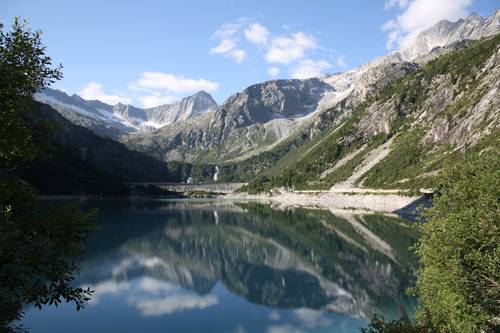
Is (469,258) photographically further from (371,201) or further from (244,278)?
(371,201)

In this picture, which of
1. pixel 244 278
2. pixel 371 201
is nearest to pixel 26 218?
pixel 244 278

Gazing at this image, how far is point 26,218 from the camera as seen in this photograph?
13062 millimetres

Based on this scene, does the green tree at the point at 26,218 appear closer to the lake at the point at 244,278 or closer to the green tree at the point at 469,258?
the green tree at the point at 469,258

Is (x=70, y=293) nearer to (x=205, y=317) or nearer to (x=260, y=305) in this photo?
(x=205, y=317)

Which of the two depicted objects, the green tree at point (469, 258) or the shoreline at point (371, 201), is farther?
the shoreline at point (371, 201)

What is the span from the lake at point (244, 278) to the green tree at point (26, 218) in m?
28.7

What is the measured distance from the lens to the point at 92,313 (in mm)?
44156

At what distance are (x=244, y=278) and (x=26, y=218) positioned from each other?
55.8 meters

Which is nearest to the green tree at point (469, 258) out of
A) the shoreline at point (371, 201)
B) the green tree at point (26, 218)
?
the green tree at point (26, 218)

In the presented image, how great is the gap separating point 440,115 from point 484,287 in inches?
7485

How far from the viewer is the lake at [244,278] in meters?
41.9

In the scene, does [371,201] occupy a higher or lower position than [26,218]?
higher

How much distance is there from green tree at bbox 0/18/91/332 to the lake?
28.7m

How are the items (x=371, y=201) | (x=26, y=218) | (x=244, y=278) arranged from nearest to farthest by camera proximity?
1. (x=26, y=218)
2. (x=244, y=278)
3. (x=371, y=201)
